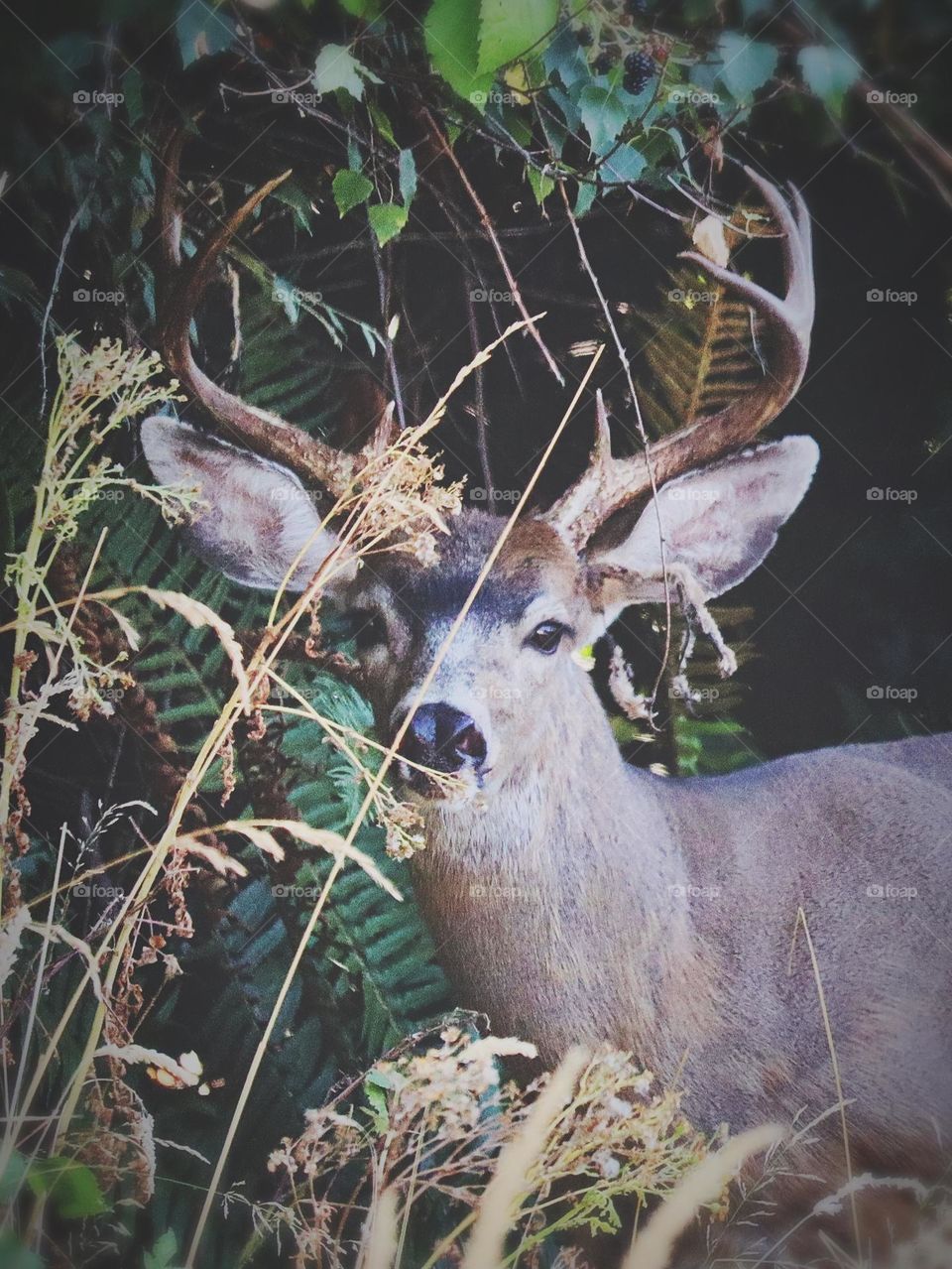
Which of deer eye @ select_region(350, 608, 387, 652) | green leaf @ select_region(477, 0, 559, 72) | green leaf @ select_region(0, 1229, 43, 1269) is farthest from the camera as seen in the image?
deer eye @ select_region(350, 608, 387, 652)

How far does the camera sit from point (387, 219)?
2.07 metres

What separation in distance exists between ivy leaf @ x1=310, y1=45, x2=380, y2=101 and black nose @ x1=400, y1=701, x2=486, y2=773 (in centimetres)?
122

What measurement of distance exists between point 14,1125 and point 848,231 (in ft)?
8.01

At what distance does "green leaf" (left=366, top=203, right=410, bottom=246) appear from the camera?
6.77ft

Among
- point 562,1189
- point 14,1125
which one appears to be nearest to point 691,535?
point 562,1189

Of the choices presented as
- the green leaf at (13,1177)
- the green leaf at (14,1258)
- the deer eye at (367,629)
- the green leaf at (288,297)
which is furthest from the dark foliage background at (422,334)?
the green leaf at (14,1258)

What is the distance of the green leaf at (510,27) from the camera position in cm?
187

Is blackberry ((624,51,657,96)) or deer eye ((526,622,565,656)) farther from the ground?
blackberry ((624,51,657,96))

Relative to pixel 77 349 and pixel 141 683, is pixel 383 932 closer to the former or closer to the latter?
pixel 141 683

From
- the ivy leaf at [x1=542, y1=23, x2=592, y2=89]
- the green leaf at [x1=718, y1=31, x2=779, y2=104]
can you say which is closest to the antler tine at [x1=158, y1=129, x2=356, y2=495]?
the ivy leaf at [x1=542, y1=23, x2=592, y2=89]

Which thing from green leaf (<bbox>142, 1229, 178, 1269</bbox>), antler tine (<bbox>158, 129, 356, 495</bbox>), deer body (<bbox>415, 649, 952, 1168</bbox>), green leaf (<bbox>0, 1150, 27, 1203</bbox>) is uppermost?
antler tine (<bbox>158, 129, 356, 495</bbox>)

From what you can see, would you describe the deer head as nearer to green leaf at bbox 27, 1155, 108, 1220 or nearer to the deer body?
the deer body

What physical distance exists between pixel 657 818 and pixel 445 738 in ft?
1.55

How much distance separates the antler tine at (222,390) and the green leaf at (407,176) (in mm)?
251
